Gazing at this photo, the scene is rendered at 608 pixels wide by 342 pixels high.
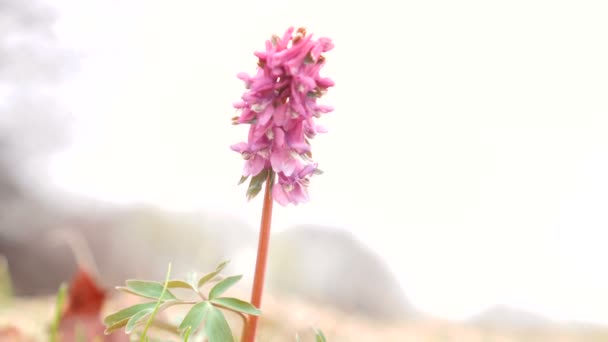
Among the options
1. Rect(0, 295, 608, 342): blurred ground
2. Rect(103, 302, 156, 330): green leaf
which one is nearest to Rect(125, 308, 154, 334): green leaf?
Rect(103, 302, 156, 330): green leaf

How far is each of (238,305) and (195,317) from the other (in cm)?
6

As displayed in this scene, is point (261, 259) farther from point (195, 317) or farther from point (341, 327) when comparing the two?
point (341, 327)

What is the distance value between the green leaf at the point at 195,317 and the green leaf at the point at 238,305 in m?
0.02

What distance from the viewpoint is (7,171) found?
3.33 meters

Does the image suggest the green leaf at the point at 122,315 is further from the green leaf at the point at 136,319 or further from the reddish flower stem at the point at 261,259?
the reddish flower stem at the point at 261,259

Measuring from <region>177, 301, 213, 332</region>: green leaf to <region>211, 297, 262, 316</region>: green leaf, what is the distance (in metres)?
0.02

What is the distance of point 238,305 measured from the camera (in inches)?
31.6

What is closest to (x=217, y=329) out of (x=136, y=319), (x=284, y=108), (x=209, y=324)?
(x=209, y=324)

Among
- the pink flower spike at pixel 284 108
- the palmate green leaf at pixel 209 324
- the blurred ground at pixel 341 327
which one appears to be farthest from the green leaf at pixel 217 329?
the blurred ground at pixel 341 327

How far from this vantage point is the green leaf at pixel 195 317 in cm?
80

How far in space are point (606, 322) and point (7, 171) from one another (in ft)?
10.7

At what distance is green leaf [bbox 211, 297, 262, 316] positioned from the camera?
783 mm

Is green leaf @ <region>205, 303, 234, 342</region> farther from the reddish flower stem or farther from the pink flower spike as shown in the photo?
the pink flower spike

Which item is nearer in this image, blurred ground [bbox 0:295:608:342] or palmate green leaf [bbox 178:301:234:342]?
palmate green leaf [bbox 178:301:234:342]
